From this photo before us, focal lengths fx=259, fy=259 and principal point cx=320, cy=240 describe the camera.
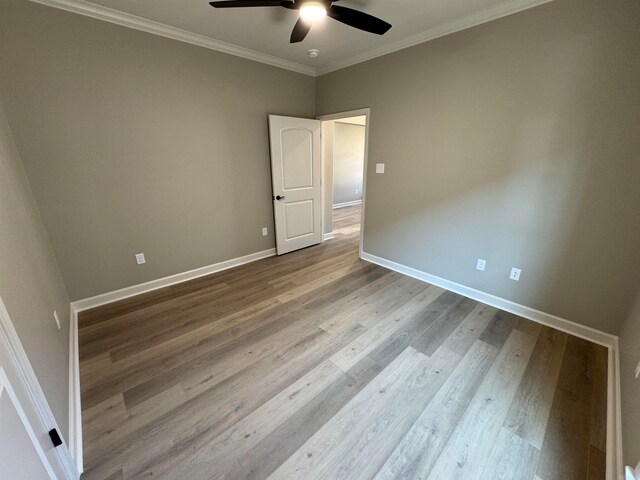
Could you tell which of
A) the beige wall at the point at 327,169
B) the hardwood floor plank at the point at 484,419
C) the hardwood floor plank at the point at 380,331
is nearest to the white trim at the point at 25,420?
the hardwood floor plank at the point at 380,331

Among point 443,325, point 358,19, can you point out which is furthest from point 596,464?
point 358,19

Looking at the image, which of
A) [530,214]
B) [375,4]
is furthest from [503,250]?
[375,4]

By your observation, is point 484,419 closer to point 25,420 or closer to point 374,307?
point 374,307

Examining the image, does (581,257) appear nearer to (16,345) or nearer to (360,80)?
(360,80)

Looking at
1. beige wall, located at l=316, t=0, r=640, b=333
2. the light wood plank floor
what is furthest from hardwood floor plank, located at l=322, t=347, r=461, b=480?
beige wall, located at l=316, t=0, r=640, b=333

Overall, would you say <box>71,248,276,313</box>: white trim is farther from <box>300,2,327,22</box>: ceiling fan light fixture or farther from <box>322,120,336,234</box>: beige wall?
<box>300,2,327,22</box>: ceiling fan light fixture

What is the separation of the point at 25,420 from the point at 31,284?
0.84 metres

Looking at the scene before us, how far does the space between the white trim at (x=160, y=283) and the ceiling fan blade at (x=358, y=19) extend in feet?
9.05

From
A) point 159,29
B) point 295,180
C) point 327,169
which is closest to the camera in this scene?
point 159,29

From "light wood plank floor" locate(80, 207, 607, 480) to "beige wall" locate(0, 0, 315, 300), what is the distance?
27.4 inches

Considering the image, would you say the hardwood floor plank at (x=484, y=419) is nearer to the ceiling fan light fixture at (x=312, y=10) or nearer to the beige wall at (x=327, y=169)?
the ceiling fan light fixture at (x=312, y=10)

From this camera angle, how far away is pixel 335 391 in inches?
64.6

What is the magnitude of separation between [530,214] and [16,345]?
10.5ft

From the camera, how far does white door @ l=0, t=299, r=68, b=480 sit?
753 millimetres
